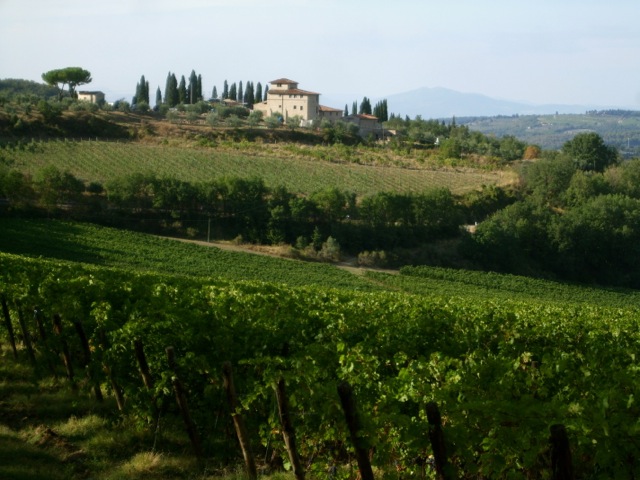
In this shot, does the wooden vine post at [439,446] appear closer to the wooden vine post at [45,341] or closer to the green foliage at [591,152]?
the wooden vine post at [45,341]

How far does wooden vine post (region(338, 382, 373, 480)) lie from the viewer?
5258mm

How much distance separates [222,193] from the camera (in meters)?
50.6

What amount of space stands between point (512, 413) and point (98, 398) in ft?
20.2

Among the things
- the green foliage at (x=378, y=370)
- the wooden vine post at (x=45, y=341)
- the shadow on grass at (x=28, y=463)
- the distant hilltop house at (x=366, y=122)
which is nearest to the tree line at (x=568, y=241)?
the green foliage at (x=378, y=370)

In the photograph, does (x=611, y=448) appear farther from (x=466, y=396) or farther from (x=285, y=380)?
(x=285, y=380)

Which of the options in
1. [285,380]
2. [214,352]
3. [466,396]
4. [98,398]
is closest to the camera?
[466,396]

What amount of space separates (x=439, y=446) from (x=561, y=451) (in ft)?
2.89

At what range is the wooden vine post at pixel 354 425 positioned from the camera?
5258 mm

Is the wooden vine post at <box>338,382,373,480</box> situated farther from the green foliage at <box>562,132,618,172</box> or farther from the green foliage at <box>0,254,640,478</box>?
the green foliage at <box>562,132,618,172</box>

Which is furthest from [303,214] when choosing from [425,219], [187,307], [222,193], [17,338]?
[187,307]

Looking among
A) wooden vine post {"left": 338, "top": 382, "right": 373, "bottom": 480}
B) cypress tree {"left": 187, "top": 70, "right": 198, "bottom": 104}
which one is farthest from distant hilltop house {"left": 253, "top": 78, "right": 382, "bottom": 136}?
wooden vine post {"left": 338, "top": 382, "right": 373, "bottom": 480}

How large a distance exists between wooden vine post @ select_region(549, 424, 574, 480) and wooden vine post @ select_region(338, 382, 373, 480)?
1.38 metres

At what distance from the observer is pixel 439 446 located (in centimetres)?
517

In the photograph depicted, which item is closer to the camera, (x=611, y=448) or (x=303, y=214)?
(x=611, y=448)
